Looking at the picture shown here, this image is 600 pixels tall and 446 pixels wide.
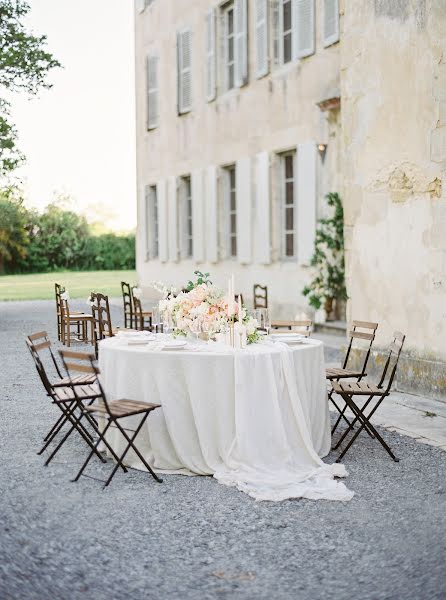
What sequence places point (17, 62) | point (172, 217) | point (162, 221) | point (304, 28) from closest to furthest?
point (304, 28)
point (17, 62)
point (172, 217)
point (162, 221)

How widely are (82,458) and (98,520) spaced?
52.9 inches

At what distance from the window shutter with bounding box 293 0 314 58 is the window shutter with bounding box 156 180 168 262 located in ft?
20.3

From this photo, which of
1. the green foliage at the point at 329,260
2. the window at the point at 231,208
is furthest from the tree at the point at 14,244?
the green foliage at the point at 329,260

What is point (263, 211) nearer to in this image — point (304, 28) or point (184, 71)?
point (304, 28)

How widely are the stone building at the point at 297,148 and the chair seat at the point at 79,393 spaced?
3378mm

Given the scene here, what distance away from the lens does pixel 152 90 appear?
20.4 m

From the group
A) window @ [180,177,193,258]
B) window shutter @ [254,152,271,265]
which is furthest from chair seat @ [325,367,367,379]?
window @ [180,177,193,258]

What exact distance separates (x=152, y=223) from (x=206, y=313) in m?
14.9

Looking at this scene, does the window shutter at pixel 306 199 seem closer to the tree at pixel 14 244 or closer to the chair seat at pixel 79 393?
the chair seat at pixel 79 393

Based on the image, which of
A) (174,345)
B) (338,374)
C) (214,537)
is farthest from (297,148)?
(214,537)

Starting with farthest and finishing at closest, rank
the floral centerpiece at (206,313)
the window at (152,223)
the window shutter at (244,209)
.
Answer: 1. the window at (152,223)
2. the window shutter at (244,209)
3. the floral centerpiece at (206,313)

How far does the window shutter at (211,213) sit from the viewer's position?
55.1 feet

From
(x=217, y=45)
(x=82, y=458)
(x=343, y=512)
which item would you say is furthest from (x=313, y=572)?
(x=217, y=45)

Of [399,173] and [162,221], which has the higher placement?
[399,173]
